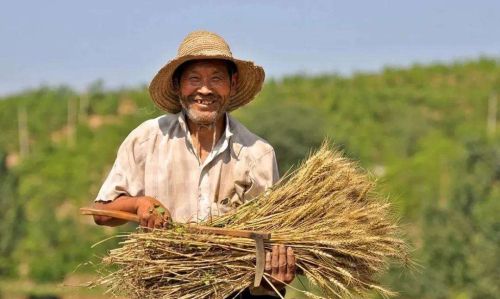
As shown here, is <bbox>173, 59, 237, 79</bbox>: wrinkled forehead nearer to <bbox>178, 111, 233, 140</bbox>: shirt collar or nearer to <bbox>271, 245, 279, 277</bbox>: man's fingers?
<bbox>178, 111, 233, 140</bbox>: shirt collar

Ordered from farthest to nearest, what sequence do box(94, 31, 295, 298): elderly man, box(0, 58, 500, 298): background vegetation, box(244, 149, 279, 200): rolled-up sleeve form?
1. box(0, 58, 500, 298): background vegetation
2. box(244, 149, 279, 200): rolled-up sleeve
3. box(94, 31, 295, 298): elderly man

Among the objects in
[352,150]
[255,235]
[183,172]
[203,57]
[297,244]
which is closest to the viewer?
[255,235]

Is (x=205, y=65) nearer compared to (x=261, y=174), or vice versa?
(x=205, y=65)

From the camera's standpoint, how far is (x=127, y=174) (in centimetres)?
442

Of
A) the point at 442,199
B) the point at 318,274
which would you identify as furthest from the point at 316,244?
the point at 442,199

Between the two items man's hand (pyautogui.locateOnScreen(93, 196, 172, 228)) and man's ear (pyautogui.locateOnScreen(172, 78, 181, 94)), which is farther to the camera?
man's ear (pyautogui.locateOnScreen(172, 78, 181, 94))

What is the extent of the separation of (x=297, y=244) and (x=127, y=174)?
75 cm

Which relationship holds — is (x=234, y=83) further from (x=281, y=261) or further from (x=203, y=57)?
(x=281, y=261)

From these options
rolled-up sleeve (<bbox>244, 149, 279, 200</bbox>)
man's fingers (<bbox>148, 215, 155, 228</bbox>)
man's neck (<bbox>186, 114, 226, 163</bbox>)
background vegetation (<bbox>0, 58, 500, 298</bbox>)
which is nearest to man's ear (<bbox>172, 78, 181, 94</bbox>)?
man's neck (<bbox>186, 114, 226, 163</bbox>)

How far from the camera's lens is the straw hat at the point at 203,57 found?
430 centimetres

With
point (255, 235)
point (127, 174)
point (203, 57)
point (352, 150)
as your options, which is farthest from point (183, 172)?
point (352, 150)

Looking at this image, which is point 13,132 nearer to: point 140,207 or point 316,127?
point 316,127

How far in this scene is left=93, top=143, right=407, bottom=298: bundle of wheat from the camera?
3943 millimetres

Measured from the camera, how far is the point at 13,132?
56000mm
